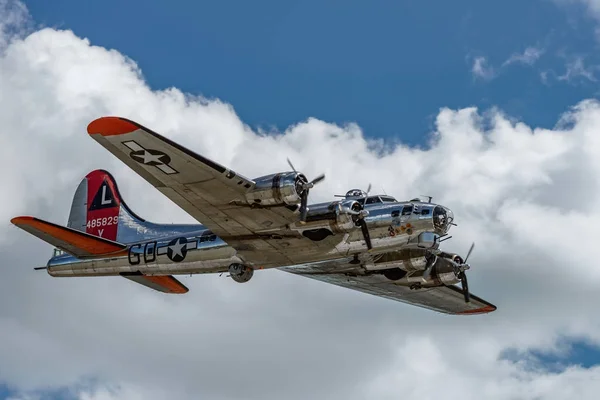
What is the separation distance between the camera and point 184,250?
3072cm

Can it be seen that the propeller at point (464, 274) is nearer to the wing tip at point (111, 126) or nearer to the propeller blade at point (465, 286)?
the propeller blade at point (465, 286)

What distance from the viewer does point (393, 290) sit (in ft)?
123

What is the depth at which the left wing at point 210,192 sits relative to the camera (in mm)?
23891

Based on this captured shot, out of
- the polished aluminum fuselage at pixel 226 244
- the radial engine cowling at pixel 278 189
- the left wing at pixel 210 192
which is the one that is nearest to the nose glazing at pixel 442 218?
the polished aluminum fuselage at pixel 226 244

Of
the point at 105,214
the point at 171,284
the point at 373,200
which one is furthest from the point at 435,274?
the point at 105,214

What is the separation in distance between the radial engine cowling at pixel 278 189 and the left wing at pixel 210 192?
1.11 feet

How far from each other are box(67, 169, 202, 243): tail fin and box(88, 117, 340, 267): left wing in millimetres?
4937

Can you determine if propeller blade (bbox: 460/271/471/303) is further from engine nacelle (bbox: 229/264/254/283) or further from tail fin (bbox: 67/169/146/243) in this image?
tail fin (bbox: 67/169/146/243)

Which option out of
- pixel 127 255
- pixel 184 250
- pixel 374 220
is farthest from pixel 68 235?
pixel 374 220

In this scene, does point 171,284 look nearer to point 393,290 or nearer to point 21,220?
point 21,220

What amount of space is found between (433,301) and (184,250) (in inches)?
554

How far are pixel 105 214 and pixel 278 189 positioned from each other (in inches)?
480

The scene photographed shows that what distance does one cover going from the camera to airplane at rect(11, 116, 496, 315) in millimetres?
25734

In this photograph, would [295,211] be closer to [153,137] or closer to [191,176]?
[191,176]
